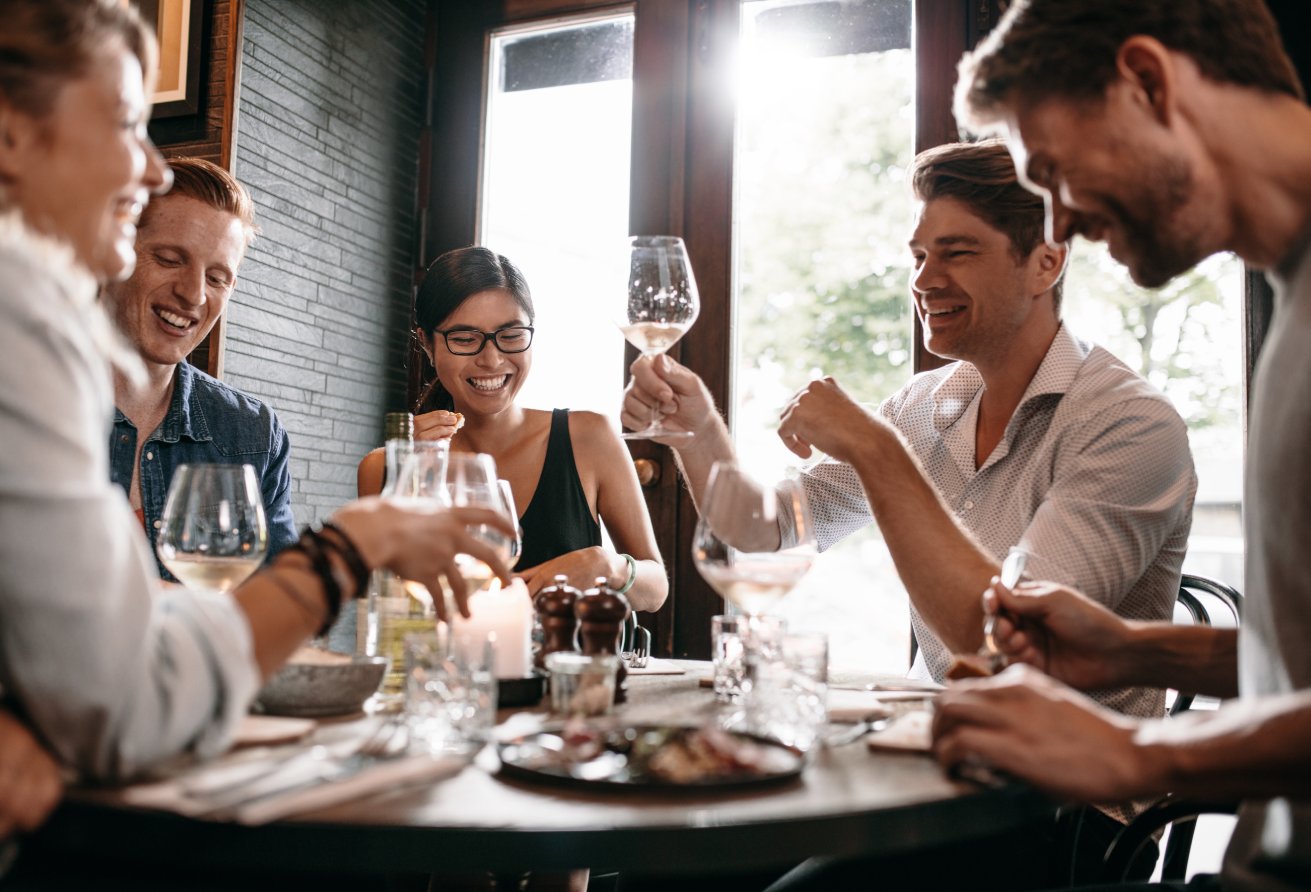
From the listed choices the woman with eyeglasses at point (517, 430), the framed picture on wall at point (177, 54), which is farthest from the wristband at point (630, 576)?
the framed picture on wall at point (177, 54)

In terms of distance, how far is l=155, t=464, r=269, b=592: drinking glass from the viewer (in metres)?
1.21

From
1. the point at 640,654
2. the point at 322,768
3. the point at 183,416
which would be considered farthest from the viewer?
the point at 183,416

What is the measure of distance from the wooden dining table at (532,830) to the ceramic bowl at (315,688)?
0.28 metres

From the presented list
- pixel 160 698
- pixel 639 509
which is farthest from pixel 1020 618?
pixel 639 509

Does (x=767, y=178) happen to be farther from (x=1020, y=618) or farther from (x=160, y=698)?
(x=160, y=698)

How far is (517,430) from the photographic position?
274 centimetres

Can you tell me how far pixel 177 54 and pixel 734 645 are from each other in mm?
2794

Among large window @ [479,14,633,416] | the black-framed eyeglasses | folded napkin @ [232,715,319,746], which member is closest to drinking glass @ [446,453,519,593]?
folded napkin @ [232,715,319,746]

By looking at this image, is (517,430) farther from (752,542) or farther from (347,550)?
(347,550)

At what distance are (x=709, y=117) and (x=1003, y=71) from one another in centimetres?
231

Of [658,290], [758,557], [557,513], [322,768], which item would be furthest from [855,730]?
[557,513]

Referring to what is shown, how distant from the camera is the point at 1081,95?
3.98 ft

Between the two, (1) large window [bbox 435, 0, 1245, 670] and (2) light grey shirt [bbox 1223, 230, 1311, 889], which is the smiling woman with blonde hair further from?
(1) large window [bbox 435, 0, 1245, 670]

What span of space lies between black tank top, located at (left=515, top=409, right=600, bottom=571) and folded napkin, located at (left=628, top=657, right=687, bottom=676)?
78cm
